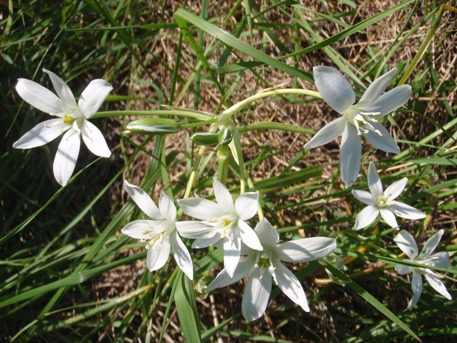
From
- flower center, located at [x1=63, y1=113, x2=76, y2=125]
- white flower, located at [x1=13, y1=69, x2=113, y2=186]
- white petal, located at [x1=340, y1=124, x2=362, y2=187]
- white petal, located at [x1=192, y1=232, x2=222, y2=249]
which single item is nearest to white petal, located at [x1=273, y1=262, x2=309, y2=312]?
white petal, located at [x1=192, y1=232, x2=222, y2=249]

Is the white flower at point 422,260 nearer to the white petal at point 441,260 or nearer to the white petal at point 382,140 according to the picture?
the white petal at point 441,260

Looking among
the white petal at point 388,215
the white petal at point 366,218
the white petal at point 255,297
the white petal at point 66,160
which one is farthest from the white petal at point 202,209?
the white petal at point 388,215

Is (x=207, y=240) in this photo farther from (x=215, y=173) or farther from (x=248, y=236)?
(x=215, y=173)

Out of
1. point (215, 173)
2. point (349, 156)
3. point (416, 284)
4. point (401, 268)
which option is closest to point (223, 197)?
point (349, 156)

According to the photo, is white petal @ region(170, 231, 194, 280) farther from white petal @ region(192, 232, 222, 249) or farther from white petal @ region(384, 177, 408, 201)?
white petal @ region(384, 177, 408, 201)

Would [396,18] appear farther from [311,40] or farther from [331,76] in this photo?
[331,76]

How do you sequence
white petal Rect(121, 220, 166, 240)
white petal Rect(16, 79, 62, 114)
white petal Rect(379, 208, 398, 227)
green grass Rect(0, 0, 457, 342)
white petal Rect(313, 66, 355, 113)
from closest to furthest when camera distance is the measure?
white petal Rect(313, 66, 355, 113), white petal Rect(121, 220, 166, 240), white petal Rect(16, 79, 62, 114), white petal Rect(379, 208, 398, 227), green grass Rect(0, 0, 457, 342)
